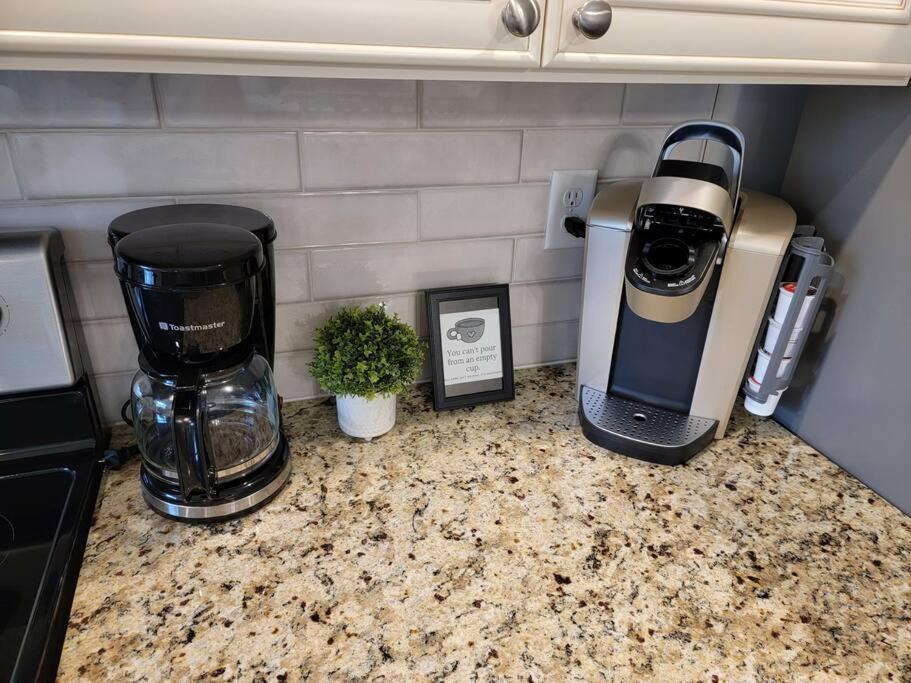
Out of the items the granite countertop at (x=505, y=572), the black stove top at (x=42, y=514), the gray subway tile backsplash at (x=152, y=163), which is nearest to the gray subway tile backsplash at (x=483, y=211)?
the gray subway tile backsplash at (x=152, y=163)

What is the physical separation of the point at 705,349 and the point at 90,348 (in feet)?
2.80

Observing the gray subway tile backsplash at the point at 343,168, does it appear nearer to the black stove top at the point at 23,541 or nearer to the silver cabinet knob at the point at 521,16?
the black stove top at the point at 23,541

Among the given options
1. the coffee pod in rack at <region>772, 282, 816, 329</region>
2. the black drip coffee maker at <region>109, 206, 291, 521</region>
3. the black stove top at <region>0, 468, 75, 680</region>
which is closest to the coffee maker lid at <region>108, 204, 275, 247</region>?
the black drip coffee maker at <region>109, 206, 291, 521</region>

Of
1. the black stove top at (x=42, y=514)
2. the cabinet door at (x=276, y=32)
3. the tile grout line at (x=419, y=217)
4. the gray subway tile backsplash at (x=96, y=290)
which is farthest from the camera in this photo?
the tile grout line at (x=419, y=217)

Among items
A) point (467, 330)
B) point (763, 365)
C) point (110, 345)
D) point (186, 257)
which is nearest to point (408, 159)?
point (467, 330)

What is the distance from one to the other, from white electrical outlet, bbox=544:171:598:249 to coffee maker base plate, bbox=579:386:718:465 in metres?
0.27

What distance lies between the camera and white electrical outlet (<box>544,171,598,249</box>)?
0.96m

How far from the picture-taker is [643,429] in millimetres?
884

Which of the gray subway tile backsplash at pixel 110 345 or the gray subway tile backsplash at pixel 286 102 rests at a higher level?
the gray subway tile backsplash at pixel 286 102

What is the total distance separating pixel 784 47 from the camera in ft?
2.12

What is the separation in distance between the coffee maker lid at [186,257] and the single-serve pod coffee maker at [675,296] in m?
0.45

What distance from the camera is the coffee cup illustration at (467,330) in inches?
38.3

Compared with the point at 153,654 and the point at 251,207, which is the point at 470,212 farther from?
the point at 153,654

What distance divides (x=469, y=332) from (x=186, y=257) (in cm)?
49
